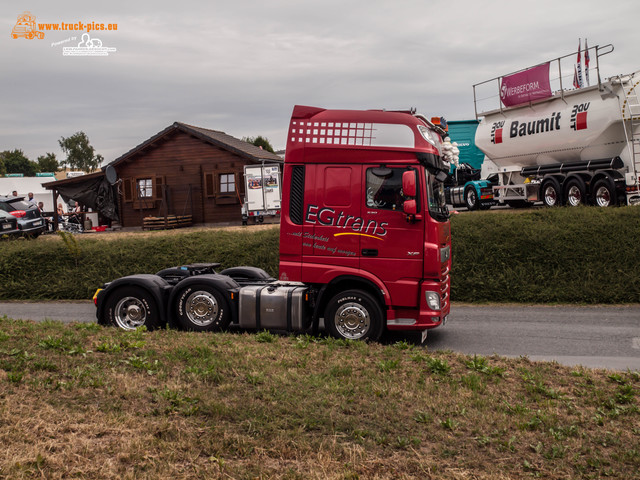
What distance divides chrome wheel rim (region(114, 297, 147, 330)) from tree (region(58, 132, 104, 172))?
103 metres

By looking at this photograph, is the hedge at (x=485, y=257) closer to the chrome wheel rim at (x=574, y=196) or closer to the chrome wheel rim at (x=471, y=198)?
the chrome wheel rim at (x=574, y=196)

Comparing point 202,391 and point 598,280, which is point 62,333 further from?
point 598,280

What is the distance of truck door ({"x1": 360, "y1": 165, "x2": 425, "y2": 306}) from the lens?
29.5 ft

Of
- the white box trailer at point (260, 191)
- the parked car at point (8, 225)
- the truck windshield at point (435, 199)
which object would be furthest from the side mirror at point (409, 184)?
the white box trailer at point (260, 191)

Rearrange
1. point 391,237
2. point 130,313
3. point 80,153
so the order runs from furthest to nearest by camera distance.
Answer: point 80,153 < point 130,313 < point 391,237

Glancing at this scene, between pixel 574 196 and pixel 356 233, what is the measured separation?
46.6 ft

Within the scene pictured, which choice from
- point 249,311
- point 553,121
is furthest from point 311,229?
point 553,121

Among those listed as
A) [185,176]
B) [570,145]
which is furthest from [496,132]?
[185,176]

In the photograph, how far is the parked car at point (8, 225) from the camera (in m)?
24.5

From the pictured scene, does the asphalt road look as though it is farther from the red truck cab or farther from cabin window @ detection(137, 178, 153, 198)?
cabin window @ detection(137, 178, 153, 198)

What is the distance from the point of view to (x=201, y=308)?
993cm

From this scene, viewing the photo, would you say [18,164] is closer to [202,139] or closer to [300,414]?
[202,139]

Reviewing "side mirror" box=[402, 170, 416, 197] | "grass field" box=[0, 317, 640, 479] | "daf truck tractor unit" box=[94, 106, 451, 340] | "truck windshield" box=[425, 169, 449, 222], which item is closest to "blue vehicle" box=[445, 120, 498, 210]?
"truck windshield" box=[425, 169, 449, 222]

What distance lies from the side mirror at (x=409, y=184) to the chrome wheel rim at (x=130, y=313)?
15.1 feet
